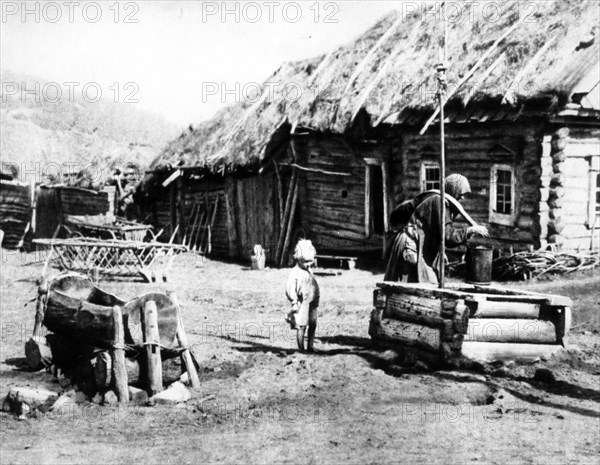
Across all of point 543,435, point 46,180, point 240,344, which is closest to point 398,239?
point 240,344

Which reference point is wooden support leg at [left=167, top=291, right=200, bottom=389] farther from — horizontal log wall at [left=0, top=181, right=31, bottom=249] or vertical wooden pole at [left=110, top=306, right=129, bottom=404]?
horizontal log wall at [left=0, top=181, right=31, bottom=249]

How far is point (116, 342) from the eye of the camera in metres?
7.18

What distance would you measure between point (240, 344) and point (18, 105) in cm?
4327

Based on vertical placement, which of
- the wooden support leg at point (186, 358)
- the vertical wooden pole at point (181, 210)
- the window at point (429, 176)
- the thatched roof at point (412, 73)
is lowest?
the wooden support leg at point (186, 358)

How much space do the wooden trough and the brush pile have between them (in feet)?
20.3

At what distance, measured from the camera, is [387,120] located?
54.1 feet

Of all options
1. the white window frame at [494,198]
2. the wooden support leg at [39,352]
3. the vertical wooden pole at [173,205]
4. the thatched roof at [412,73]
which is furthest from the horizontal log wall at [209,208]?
the wooden support leg at [39,352]

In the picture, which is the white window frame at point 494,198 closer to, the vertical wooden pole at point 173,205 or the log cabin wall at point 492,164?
the log cabin wall at point 492,164

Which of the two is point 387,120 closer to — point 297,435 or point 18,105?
point 297,435

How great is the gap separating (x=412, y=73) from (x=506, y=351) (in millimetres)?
10743

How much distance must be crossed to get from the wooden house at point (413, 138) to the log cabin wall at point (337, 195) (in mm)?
39

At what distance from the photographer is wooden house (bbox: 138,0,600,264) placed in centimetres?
1445

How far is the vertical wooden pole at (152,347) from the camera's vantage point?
7.29m

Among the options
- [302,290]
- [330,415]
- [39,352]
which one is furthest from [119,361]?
[302,290]
